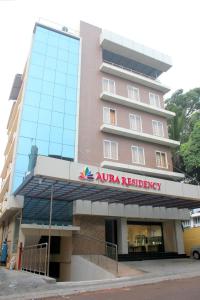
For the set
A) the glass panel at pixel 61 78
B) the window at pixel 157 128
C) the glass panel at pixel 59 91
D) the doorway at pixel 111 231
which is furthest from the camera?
Answer: the window at pixel 157 128

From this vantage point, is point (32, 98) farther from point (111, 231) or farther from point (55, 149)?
point (111, 231)

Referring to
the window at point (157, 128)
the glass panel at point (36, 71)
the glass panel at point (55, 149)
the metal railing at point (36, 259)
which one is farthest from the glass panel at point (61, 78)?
the metal railing at point (36, 259)

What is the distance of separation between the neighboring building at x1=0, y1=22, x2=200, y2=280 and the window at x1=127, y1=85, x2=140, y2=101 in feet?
0.36

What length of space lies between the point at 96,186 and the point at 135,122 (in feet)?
42.0

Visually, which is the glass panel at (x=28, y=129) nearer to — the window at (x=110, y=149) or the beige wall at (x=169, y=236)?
the window at (x=110, y=149)

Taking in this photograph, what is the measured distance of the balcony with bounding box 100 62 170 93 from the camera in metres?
27.7

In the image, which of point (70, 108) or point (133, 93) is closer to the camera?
point (70, 108)

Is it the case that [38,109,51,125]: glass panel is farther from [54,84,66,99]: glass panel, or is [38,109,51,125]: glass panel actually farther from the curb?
the curb

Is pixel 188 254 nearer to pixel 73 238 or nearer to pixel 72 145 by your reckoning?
pixel 73 238

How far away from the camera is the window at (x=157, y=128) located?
28719mm

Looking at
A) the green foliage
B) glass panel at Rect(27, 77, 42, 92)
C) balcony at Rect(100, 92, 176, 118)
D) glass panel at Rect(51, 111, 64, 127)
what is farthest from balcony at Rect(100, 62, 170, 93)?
glass panel at Rect(51, 111, 64, 127)

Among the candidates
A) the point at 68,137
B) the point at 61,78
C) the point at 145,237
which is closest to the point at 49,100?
the point at 61,78

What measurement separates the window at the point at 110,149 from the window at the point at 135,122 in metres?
3.03

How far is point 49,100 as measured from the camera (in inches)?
954
